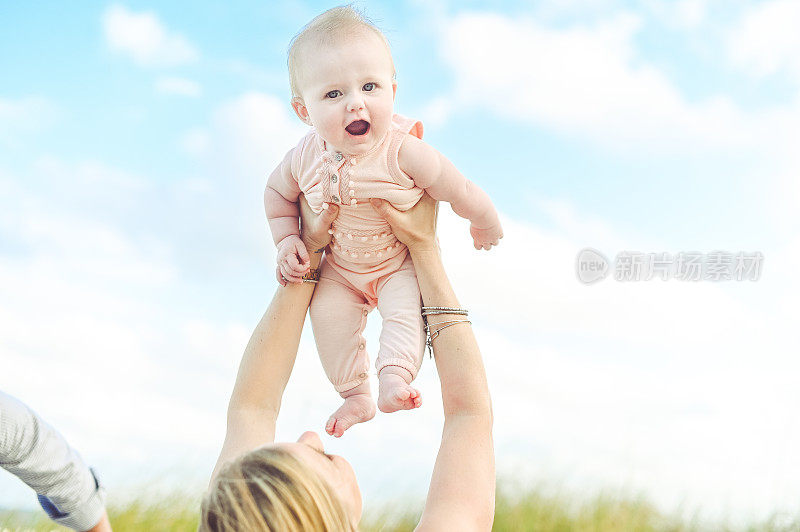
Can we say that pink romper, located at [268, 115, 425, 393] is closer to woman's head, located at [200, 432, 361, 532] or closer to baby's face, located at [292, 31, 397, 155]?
baby's face, located at [292, 31, 397, 155]

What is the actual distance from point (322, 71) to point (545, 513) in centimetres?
317

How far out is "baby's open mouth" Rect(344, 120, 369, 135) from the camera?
2.29m

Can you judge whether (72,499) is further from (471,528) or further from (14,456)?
(471,528)

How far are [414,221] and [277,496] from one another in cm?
104

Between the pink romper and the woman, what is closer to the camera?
the woman

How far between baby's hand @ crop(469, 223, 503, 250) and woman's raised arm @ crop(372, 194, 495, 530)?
0.45 feet

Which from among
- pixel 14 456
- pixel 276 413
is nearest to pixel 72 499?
pixel 14 456

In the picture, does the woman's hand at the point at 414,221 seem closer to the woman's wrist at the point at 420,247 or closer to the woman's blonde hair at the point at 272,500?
the woman's wrist at the point at 420,247

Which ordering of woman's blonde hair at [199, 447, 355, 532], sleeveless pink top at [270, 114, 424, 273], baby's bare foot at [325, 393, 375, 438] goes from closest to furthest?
1. woman's blonde hair at [199, 447, 355, 532]
2. sleeveless pink top at [270, 114, 424, 273]
3. baby's bare foot at [325, 393, 375, 438]

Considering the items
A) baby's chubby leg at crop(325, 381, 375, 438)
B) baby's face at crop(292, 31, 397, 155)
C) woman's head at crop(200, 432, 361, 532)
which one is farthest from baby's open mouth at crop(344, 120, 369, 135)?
woman's head at crop(200, 432, 361, 532)

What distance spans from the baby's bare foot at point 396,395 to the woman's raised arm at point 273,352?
15.1 inches

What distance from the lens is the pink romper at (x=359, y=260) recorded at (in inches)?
93.4

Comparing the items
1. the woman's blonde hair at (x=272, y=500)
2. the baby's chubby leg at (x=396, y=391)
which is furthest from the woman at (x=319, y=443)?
the baby's chubby leg at (x=396, y=391)

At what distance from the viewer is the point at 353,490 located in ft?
6.16
